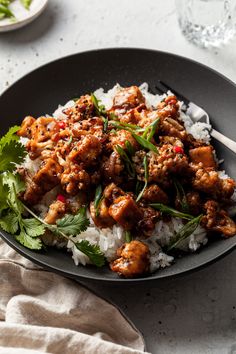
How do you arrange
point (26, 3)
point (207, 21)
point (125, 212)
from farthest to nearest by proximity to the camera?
point (26, 3) < point (207, 21) < point (125, 212)

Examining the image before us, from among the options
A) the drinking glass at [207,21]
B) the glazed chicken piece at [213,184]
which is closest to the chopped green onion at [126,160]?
the glazed chicken piece at [213,184]

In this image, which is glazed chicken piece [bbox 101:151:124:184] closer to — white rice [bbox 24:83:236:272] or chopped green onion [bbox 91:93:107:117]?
white rice [bbox 24:83:236:272]

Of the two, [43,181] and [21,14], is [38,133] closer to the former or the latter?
[43,181]

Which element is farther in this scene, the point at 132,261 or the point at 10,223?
the point at 10,223

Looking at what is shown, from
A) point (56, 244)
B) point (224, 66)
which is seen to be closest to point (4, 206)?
point (56, 244)

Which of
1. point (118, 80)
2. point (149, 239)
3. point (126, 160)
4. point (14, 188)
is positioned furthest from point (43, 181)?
point (118, 80)

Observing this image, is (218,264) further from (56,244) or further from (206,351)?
(56,244)
